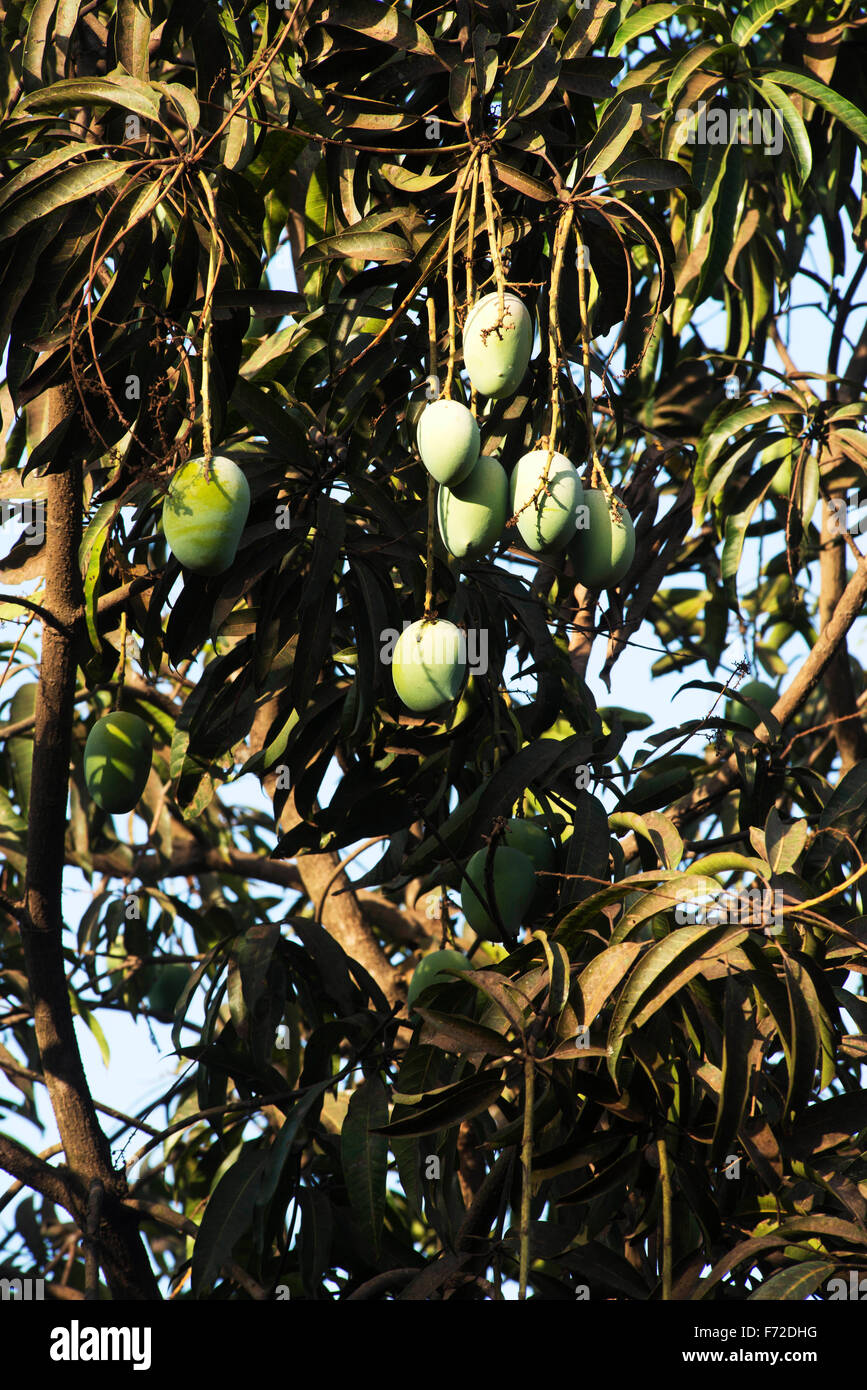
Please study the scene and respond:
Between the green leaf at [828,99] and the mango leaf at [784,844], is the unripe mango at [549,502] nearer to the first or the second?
the mango leaf at [784,844]

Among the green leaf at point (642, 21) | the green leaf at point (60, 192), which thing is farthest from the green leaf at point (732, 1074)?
the green leaf at point (642, 21)

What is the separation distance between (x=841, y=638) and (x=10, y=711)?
63.6 inches

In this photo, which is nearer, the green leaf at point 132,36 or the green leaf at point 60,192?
the green leaf at point 60,192

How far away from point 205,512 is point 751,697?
1.66m

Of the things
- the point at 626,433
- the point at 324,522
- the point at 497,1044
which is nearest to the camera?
the point at 497,1044

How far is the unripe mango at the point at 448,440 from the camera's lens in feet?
4.24

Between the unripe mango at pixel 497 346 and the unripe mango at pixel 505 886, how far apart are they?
2.06 feet

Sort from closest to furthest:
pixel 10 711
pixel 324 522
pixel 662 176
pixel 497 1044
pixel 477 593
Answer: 1. pixel 497 1044
2. pixel 662 176
3. pixel 324 522
4. pixel 477 593
5. pixel 10 711

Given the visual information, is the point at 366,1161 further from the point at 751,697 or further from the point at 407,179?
the point at 751,697

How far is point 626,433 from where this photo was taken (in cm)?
258

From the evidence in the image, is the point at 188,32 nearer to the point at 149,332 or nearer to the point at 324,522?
the point at 149,332

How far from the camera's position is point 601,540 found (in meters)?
1.38

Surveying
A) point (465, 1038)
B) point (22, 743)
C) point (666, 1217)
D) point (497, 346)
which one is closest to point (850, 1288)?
point (666, 1217)
